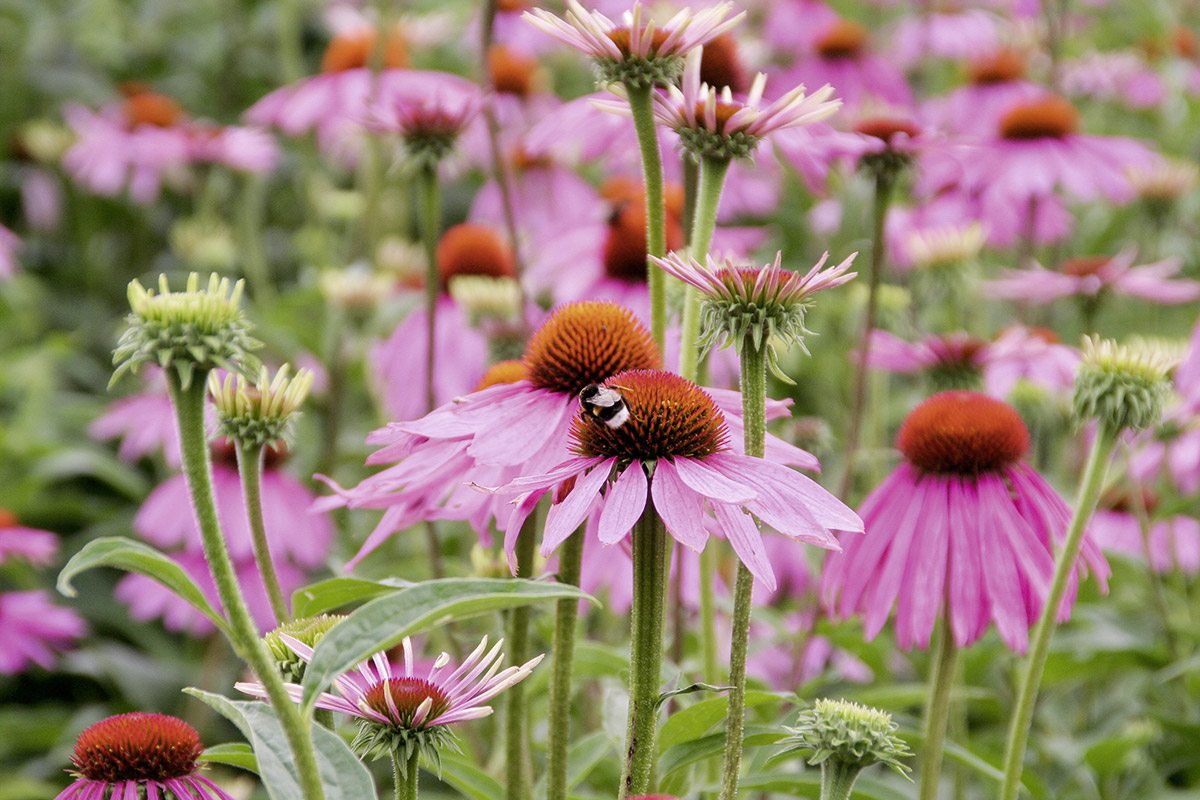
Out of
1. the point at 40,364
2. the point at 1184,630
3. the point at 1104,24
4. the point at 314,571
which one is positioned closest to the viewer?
the point at 1184,630

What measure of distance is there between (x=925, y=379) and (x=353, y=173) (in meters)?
1.96

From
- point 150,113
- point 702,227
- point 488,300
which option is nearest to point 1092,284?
point 488,300

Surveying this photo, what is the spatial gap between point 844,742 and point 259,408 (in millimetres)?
394

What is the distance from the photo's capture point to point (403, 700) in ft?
1.84

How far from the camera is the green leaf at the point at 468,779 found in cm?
68

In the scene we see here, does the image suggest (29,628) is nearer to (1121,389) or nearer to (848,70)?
(1121,389)

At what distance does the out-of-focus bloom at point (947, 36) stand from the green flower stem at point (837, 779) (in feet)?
6.72

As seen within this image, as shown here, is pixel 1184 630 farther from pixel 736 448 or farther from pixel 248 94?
pixel 248 94

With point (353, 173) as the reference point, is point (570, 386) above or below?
below

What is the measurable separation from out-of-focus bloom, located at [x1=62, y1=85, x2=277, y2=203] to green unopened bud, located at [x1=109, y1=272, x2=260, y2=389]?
155cm

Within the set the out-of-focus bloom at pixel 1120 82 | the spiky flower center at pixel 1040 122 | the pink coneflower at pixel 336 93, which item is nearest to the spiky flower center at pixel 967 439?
the spiky flower center at pixel 1040 122

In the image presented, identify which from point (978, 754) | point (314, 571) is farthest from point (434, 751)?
point (314, 571)

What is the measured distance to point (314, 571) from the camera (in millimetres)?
1646

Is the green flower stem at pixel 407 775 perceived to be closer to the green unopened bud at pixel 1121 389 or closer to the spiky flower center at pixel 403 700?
the spiky flower center at pixel 403 700
